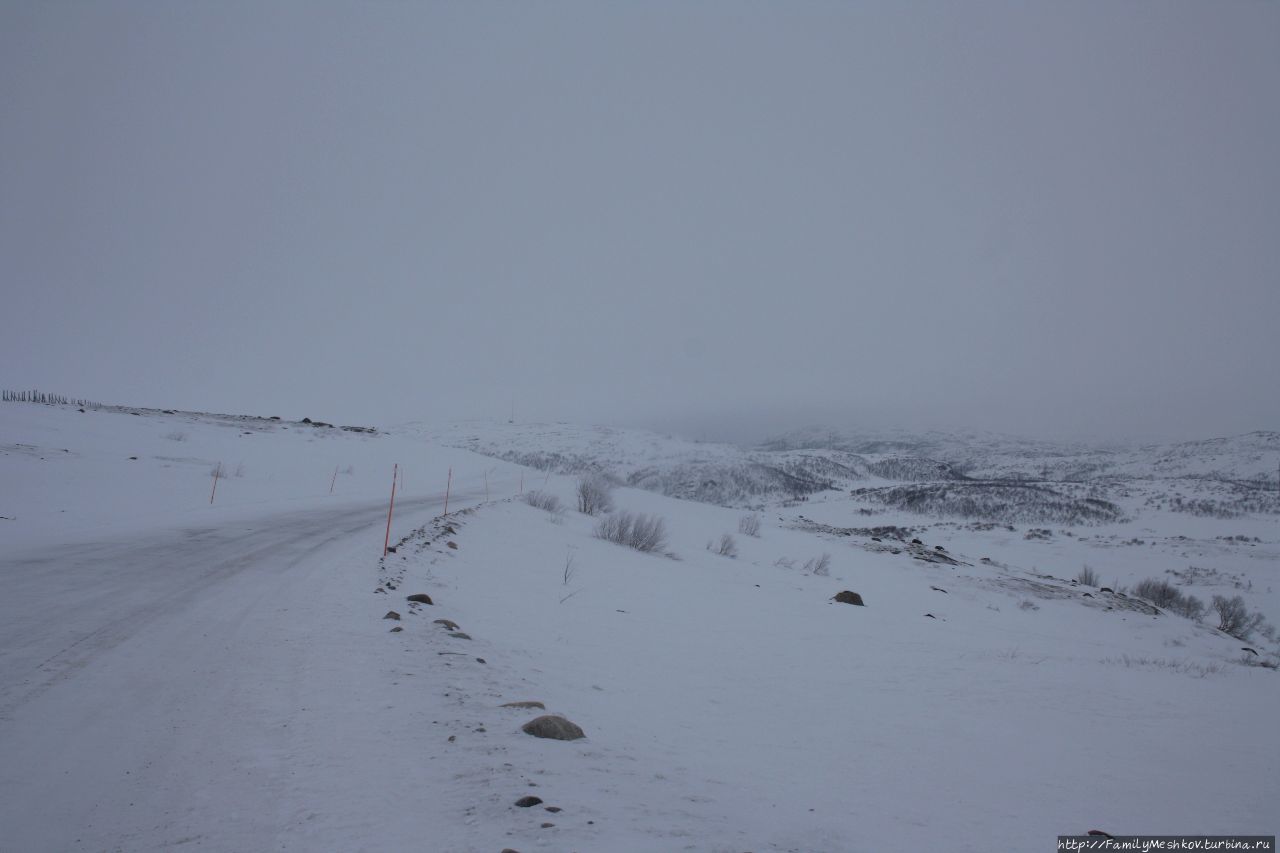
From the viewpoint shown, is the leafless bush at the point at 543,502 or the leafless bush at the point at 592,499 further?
the leafless bush at the point at 592,499

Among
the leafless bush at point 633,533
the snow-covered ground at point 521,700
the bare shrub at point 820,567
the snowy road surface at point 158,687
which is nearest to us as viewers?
the snowy road surface at point 158,687

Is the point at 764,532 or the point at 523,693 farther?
the point at 764,532

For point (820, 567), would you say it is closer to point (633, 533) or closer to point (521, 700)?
point (633, 533)

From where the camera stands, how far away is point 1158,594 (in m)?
23.2

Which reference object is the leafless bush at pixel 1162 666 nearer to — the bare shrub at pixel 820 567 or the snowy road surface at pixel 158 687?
the bare shrub at pixel 820 567

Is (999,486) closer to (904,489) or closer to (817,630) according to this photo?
(904,489)

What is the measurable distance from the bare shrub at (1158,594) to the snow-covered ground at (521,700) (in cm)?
1052

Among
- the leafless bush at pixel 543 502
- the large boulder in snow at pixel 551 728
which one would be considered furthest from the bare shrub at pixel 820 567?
the large boulder in snow at pixel 551 728

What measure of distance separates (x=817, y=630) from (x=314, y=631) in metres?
8.23

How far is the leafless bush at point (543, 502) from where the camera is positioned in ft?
72.4

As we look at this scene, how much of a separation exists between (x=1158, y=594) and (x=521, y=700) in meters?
29.3

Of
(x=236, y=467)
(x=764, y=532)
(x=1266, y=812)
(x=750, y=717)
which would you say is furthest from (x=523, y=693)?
(x=764, y=532)

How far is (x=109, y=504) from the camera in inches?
544

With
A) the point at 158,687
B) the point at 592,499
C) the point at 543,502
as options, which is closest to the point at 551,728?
the point at 158,687
